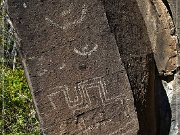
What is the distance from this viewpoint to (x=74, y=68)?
2422 millimetres

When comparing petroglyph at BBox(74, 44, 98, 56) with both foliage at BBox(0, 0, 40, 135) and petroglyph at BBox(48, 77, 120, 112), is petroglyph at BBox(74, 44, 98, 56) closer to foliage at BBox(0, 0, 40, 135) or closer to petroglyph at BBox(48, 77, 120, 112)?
petroglyph at BBox(48, 77, 120, 112)

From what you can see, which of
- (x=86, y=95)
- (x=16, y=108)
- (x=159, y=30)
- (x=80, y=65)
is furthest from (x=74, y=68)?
(x=16, y=108)

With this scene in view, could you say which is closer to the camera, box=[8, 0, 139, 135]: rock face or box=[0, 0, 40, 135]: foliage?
box=[8, 0, 139, 135]: rock face

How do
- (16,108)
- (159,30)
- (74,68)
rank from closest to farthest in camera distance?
1. (74,68)
2. (159,30)
3. (16,108)

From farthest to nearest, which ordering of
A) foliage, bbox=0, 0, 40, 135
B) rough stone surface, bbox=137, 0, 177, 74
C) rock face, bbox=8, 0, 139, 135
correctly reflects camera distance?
foliage, bbox=0, 0, 40, 135 → rough stone surface, bbox=137, 0, 177, 74 → rock face, bbox=8, 0, 139, 135

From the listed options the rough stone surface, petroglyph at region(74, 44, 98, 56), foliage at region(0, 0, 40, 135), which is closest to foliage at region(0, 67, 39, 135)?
foliage at region(0, 0, 40, 135)

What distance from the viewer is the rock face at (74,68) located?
2395 mm

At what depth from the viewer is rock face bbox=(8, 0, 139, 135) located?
7.86ft

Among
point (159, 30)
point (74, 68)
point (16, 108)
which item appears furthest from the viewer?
point (16, 108)

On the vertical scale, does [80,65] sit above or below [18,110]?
above

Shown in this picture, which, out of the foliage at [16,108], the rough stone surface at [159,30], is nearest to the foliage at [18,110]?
the foliage at [16,108]

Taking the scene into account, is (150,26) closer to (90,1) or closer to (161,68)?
(161,68)

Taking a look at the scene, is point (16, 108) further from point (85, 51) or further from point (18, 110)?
point (85, 51)

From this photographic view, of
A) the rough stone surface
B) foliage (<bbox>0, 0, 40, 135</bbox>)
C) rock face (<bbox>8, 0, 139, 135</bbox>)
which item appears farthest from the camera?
foliage (<bbox>0, 0, 40, 135</bbox>)
